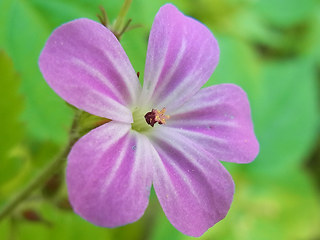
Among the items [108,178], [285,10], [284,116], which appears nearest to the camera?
[108,178]

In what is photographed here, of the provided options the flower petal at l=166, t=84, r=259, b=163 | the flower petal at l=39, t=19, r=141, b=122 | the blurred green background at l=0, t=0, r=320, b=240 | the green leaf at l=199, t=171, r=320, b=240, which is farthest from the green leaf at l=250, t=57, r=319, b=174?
the flower petal at l=39, t=19, r=141, b=122

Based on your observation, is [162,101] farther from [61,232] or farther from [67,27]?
[61,232]

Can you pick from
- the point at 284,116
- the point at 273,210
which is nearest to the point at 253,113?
the point at 284,116

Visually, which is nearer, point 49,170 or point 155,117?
point 155,117

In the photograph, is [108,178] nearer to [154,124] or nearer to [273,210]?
[154,124]

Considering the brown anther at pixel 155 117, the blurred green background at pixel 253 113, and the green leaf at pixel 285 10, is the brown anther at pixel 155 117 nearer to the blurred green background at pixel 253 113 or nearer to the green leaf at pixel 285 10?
the blurred green background at pixel 253 113

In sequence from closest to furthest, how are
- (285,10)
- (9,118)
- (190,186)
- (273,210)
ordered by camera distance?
(190,186) → (9,118) → (273,210) → (285,10)

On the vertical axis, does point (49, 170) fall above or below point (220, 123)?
below

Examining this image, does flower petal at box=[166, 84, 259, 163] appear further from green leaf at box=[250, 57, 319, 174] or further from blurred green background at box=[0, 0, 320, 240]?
green leaf at box=[250, 57, 319, 174]
